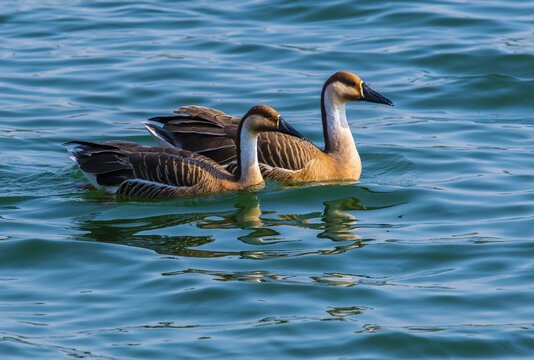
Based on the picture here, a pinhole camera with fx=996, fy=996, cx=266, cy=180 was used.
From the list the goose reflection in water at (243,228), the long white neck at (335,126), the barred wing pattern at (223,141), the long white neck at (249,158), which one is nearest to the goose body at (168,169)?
the long white neck at (249,158)

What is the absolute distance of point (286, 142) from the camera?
12.6m

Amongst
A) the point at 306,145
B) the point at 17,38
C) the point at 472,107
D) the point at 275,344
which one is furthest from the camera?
the point at 17,38

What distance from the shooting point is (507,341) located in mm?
7840

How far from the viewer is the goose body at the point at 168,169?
11.7 meters

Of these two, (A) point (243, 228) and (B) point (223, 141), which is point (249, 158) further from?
(A) point (243, 228)

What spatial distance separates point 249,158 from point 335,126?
163 centimetres

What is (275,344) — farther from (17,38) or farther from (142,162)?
(17,38)

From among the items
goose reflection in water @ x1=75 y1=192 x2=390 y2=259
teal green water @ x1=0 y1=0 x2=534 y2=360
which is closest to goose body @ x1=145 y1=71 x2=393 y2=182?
teal green water @ x1=0 y1=0 x2=534 y2=360

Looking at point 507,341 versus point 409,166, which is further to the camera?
point 409,166

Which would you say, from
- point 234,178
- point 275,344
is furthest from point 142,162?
point 275,344

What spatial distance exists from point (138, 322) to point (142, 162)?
390cm

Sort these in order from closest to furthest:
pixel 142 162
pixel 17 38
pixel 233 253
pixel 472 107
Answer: pixel 233 253
pixel 142 162
pixel 472 107
pixel 17 38

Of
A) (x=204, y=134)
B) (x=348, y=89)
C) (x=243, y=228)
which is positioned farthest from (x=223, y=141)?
(x=243, y=228)

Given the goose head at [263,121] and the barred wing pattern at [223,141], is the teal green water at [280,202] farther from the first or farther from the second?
the goose head at [263,121]
